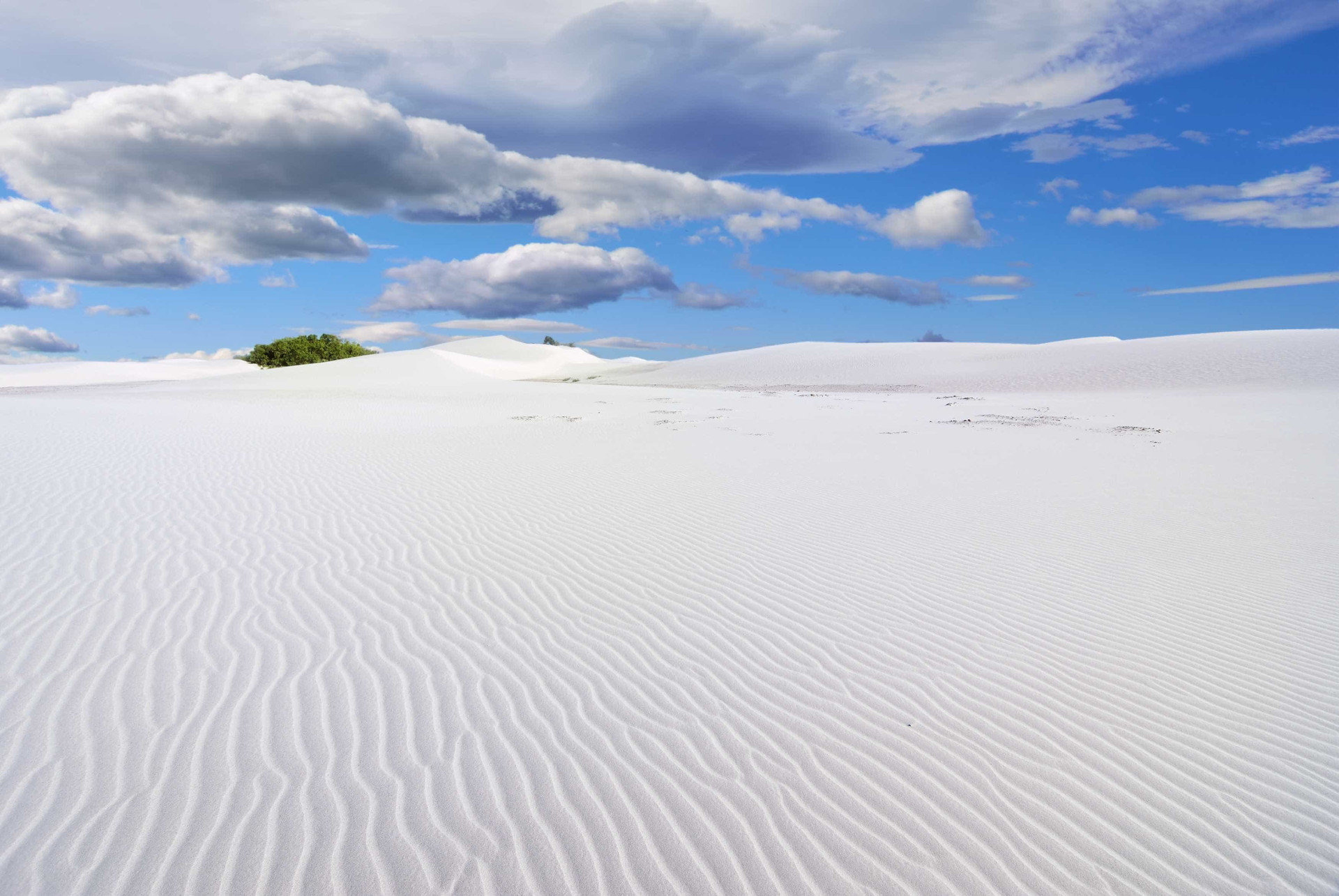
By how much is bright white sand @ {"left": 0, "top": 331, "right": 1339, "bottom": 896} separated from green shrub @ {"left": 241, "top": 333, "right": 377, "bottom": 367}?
64387mm

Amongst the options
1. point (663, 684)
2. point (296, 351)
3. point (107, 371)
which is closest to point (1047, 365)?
point (663, 684)

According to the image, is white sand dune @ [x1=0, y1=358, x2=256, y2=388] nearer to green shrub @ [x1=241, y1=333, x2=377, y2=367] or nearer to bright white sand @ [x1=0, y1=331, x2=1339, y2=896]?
green shrub @ [x1=241, y1=333, x2=377, y2=367]

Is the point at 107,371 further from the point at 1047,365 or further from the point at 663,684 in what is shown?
the point at 663,684

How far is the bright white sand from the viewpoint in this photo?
11.0 ft

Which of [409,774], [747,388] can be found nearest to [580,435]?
[409,774]

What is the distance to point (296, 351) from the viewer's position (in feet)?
236

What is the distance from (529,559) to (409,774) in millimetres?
3954

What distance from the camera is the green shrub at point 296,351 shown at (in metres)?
71.8

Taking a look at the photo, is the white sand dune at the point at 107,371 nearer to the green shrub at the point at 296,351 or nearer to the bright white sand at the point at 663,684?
the green shrub at the point at 296,351

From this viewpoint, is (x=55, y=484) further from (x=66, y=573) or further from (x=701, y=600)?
(x=701, y=600)

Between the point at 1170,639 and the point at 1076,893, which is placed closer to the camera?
the point at 1076,893

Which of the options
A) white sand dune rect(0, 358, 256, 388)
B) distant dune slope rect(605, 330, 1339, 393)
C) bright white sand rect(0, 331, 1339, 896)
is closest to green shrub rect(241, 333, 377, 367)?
white sand dune rect(0, 358, 256, 388)

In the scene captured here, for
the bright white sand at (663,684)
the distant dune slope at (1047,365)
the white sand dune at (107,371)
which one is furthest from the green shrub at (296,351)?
the bright white sand at (663,684)

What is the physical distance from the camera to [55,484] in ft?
35.9
